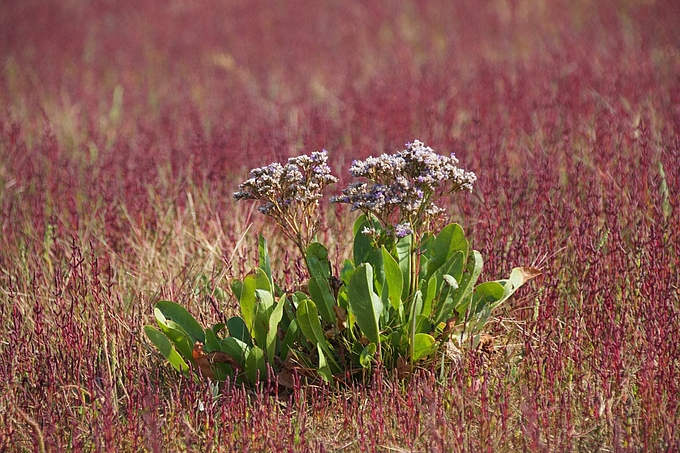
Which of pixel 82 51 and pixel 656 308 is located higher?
pixel 82 51

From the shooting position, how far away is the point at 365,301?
266 centimetres

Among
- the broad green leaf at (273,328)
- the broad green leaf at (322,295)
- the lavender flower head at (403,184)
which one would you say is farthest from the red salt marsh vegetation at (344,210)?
the lavender flower head at (403,184)

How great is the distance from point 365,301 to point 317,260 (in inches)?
12.0

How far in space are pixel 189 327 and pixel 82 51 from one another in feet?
24.1

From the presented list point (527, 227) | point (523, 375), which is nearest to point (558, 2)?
point (527, 227)

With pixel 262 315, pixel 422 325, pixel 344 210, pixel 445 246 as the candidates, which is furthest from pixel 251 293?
pixel 344 210

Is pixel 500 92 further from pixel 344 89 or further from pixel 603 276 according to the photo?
pixel 603 276

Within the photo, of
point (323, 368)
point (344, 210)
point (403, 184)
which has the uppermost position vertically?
point (403, 184)

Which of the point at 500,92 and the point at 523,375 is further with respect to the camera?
the point at 500,92

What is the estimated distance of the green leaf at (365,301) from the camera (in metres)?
2.61

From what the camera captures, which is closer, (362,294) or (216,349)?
(362,294)

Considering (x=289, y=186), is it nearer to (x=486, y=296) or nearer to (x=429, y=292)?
(x=429, y=292)

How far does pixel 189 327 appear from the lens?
2959 millimetres

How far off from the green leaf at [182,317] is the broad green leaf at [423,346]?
83 cm
